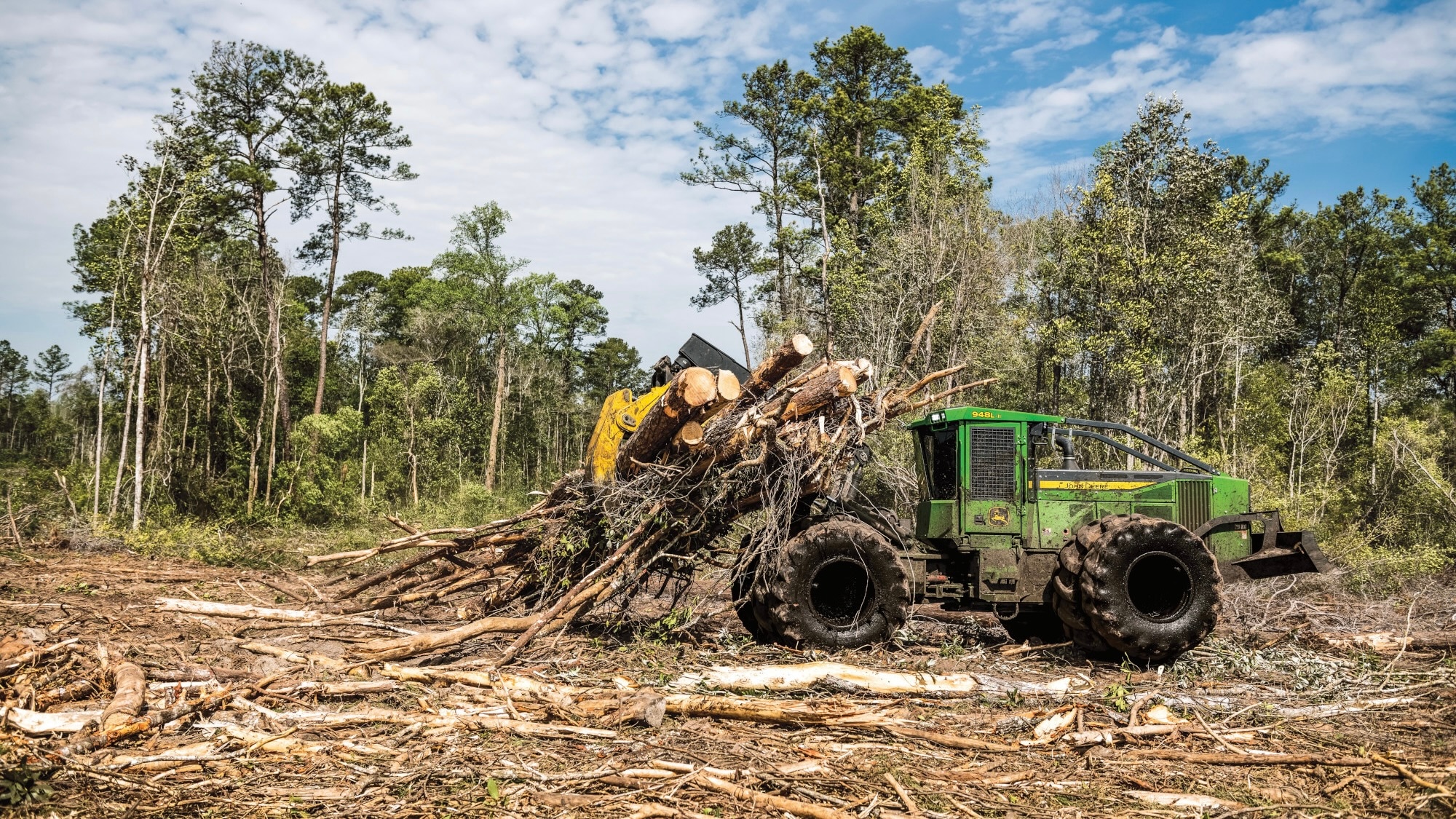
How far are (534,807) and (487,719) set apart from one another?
4.54ft

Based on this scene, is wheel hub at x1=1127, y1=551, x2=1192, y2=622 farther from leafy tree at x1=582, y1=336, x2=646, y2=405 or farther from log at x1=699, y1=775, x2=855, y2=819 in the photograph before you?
leafy tree at x1=582, y1=336, x2=646, y2=405

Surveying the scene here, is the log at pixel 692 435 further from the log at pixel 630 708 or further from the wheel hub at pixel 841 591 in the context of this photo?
the log at pixel 630 708

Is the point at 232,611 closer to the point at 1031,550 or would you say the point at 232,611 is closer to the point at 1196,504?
the point at 1031,550

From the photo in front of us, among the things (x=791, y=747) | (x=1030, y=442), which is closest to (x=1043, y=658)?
(x=1030, y=442)

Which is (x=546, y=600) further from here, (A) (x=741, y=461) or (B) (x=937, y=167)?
(B) (x=937, y=167)

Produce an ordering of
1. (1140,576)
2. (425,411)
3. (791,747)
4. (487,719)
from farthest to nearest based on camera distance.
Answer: (425,411) < (1140,576) < (487,719) < (791,747)

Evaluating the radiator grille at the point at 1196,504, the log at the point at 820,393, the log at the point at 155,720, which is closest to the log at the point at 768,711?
the log at the point at 155,720

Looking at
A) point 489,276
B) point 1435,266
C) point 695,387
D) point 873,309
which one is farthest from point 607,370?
point 695,387

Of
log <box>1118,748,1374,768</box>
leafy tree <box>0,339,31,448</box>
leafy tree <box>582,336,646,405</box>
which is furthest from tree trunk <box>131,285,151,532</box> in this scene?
leafy tree <box>0,339,31,448</box>

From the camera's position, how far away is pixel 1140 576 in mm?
8125

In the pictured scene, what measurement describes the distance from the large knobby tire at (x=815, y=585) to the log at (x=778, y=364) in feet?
4.53

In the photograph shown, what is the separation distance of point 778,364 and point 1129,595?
144 inches

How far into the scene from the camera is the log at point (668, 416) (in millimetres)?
7445

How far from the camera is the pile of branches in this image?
25.8 feet
